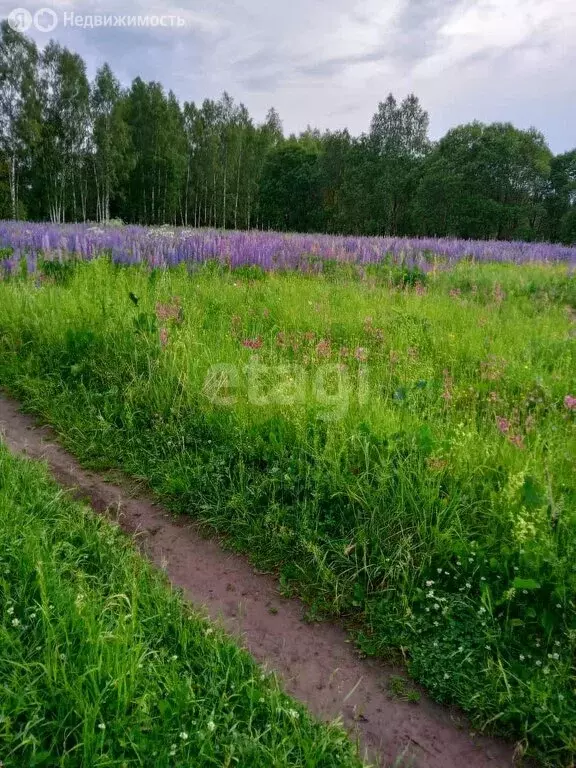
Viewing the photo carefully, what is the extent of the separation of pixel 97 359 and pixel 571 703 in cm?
465

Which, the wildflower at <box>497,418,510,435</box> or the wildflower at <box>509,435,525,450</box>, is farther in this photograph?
the wildflower at <box>497,418,510,435</box>

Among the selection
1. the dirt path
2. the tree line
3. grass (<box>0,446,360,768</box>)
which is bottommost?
the dirt path

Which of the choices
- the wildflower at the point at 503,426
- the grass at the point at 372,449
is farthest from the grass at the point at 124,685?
the wildflower at the point at 503,426

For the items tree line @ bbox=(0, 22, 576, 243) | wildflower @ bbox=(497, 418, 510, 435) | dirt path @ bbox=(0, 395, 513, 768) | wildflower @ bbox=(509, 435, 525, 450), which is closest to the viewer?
dirt path @ bbox=(0, 395, 513, 768)

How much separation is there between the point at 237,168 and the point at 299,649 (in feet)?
184

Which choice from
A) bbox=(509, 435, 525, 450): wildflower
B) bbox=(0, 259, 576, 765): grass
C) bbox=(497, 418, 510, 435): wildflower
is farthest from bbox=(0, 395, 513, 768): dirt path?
bbox=(497, 418, 510, 435): wildflower

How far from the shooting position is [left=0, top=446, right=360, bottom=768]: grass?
181cm

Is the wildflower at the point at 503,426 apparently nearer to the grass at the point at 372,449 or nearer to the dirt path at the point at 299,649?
the grass at the point at 372,449

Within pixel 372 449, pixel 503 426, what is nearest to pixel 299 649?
pixel 372 449

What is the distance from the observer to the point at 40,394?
5.00m

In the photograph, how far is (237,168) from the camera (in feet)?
175

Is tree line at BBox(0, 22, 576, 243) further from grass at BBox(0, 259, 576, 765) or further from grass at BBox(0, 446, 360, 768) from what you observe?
grass at BBox(0, 446, 360, 768)

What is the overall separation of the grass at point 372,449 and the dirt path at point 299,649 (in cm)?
11

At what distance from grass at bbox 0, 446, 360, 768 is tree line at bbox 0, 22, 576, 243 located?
3639 centimetres
